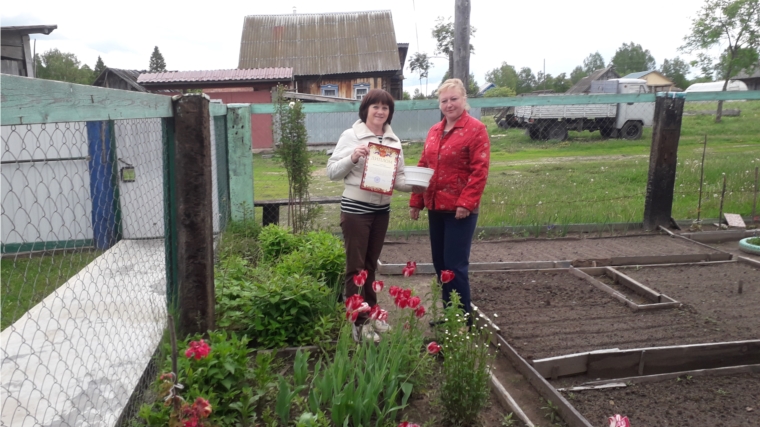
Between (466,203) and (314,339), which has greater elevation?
(466,203)

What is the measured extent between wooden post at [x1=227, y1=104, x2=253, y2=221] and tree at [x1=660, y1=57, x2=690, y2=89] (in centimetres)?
6494

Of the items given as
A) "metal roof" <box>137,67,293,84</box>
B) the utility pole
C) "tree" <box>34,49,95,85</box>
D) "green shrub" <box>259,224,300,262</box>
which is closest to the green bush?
"green shrub" <box>259,224,300,262</box>

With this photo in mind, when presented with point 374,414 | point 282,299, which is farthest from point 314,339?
point 374,414

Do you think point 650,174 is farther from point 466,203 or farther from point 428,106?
point 466,203

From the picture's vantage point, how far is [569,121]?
1898 cm

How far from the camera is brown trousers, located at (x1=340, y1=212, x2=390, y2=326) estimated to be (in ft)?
13.4

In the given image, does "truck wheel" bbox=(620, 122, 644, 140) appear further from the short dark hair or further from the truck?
the short dark hair

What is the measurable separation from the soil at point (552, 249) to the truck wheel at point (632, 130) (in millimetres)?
10686

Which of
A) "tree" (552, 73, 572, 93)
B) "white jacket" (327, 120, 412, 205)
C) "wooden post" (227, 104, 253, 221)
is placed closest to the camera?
"white jacket" (327, 120, 412, 205)

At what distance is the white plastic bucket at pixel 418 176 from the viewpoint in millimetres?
4129

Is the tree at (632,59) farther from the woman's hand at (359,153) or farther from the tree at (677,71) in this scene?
the woman's hand at (359,153)

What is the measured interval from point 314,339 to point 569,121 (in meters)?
16.9

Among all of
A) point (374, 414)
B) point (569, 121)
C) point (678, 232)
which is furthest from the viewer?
point (569, 121)

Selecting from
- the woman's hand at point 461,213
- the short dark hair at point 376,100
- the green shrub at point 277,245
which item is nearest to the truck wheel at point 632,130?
the green shrub at point 277,245
